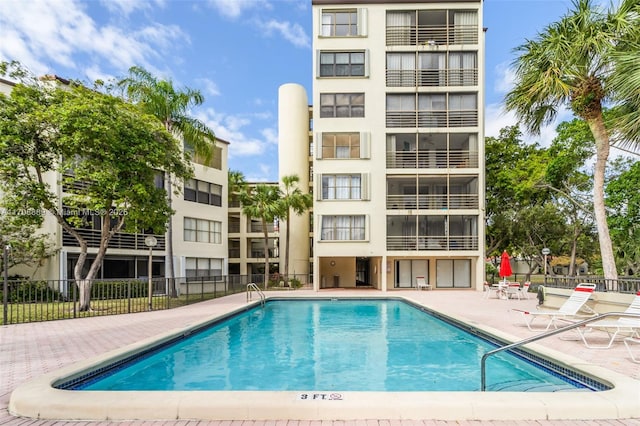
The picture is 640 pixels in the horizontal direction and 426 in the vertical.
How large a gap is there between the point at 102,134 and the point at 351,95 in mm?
16386

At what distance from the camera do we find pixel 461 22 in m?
25.1

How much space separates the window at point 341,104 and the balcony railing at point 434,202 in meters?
6.24

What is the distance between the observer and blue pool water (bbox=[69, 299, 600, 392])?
6.52 m

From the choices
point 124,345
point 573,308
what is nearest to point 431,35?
point 573,308

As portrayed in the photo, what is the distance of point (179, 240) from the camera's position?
2572 cm

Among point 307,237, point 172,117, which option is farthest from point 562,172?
point 172,117

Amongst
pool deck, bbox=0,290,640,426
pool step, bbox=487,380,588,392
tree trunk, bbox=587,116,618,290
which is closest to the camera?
pool deck, bbox=0,290,640,426

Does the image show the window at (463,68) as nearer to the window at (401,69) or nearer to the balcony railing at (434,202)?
the window at (401,69)

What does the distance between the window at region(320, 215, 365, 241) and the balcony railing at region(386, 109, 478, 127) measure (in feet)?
22.2

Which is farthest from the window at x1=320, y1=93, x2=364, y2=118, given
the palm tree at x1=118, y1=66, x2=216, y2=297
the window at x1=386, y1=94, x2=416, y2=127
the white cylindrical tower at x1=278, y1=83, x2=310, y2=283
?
the white cylindrical tower at x1=278, y1=83, x2=310, y2=283

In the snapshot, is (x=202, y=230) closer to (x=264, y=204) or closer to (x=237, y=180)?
(x=237, y=180)

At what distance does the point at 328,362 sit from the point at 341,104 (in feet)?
65.6

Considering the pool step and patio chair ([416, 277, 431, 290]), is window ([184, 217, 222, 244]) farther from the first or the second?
the pool step

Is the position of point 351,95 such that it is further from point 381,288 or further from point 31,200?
point 31,200
